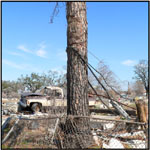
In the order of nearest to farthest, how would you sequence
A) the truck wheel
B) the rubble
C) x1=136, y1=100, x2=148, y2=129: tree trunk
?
the rubble → x1=136, y1=100, x2=148, y2=129: tree trunk → the truck wheel

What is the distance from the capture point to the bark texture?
3869 millimetres

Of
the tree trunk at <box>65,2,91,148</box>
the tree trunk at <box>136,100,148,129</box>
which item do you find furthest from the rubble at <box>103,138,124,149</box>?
the tree trunk at <box>136,100,148,129</box>

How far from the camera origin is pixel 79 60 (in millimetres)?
4023

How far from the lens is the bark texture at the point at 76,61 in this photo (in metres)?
3.87

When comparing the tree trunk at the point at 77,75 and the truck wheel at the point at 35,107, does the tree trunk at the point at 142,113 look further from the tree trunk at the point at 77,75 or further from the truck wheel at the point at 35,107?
the truck wheel at the point at 35,107

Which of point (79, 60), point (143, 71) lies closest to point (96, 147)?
point (79, 60)

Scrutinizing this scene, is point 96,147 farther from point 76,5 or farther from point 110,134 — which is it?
point 76,5

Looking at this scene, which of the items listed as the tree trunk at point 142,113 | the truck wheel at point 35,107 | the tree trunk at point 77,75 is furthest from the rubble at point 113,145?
the truck wheel at point 35,107

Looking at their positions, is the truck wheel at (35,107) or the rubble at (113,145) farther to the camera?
the truck wheel at (35,107)

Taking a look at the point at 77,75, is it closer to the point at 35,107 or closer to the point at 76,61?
the point at 76,61

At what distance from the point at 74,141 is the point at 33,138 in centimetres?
111

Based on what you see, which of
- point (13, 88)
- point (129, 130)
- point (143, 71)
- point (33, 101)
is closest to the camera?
point (129, 130)

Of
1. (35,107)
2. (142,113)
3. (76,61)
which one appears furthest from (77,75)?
(35,107)

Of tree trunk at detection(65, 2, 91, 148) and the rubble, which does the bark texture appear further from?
the rubble
